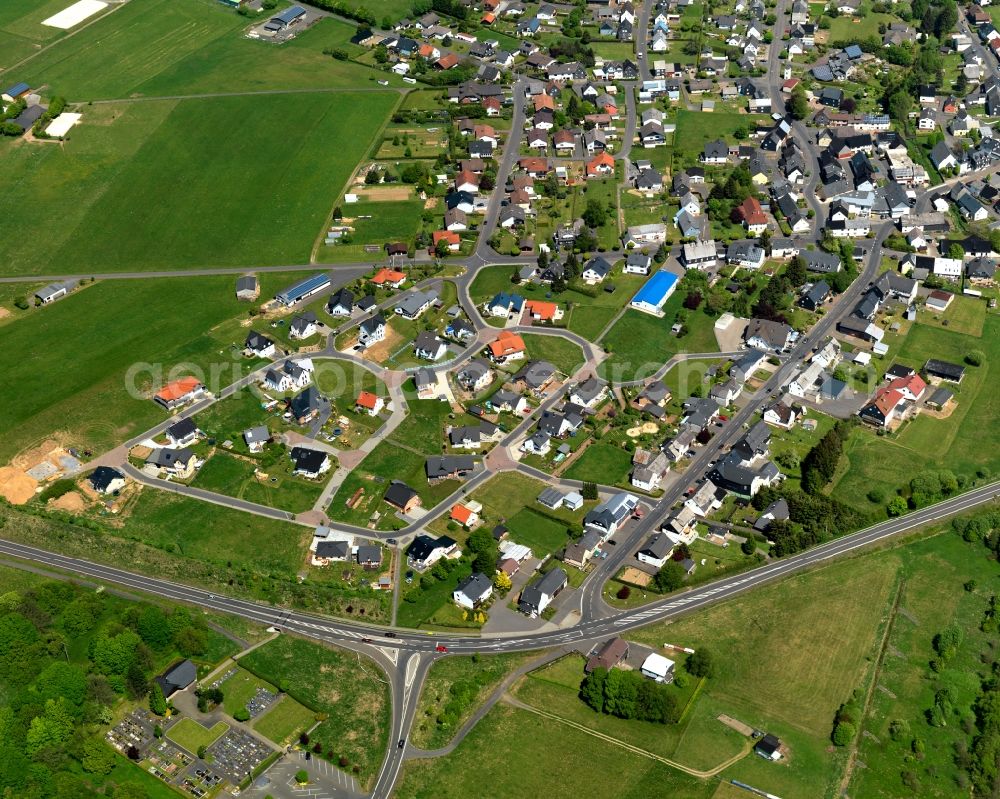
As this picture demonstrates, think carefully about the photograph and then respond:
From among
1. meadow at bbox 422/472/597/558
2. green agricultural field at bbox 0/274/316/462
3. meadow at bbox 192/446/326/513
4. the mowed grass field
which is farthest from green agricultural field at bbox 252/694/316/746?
green agricultural field at bbox 0/274/316/462

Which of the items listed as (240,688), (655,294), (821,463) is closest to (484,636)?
(240,688)

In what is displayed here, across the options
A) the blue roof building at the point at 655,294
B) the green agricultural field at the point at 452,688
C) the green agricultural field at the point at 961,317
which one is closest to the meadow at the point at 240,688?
the green agricultural field at the point at 452,688

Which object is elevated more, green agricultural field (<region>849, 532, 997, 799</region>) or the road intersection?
the road intersection

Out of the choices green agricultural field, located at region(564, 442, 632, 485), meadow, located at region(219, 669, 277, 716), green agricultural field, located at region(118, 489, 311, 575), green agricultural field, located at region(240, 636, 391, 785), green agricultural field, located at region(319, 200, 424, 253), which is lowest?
green agricultural field, located at region(564, 442, 632, 485)

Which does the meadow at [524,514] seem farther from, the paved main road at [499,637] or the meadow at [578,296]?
the meadow at [578,296]

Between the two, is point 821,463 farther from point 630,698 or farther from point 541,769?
point 541,769

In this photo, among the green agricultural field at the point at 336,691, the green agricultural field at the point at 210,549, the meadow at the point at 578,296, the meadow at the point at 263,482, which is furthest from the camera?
the meadow at the point at 578,296

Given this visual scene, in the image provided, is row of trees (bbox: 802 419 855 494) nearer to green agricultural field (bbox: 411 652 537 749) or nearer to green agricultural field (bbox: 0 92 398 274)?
green agricultural field (bbox: 411 652 537 749)
